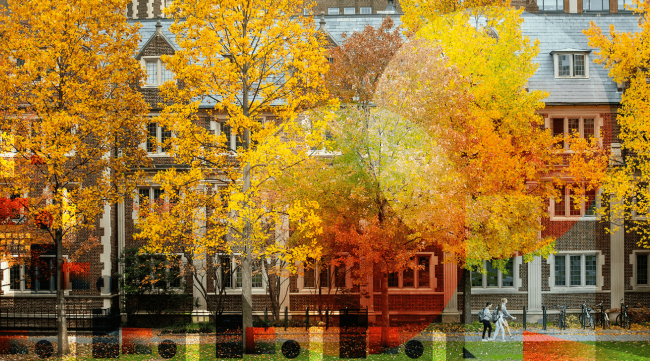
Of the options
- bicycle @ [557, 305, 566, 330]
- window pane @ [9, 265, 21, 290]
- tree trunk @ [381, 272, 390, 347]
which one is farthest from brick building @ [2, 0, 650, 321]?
tree trunk @ [381, 272, 390, 347]

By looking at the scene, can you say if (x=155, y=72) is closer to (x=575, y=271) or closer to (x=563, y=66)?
(x=563, y=66)

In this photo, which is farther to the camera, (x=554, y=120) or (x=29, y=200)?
(x=554, y=120)

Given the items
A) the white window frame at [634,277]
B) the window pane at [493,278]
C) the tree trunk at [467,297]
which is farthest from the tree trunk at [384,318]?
the white window frame at [634,277]

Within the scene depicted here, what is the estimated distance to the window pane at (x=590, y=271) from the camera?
2766 cm

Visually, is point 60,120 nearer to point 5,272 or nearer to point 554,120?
point 5,272

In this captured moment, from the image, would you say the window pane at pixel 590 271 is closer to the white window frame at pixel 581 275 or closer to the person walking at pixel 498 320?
the white window frame at pixel 581 275

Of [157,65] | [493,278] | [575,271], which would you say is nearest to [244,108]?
[157,65]

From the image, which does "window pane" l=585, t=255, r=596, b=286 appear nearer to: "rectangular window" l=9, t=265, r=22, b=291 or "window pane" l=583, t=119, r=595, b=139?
"window pane" l=583, t=119, r=595, b=139

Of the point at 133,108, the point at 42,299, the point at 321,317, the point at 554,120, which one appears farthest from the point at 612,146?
the point at 42,299

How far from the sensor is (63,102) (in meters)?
19.3

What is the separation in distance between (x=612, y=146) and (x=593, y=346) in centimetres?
1064

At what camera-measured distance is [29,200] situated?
19.2 meters

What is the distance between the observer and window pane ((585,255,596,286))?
27.7 metres

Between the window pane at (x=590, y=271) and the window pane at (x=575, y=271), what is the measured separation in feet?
1.08
